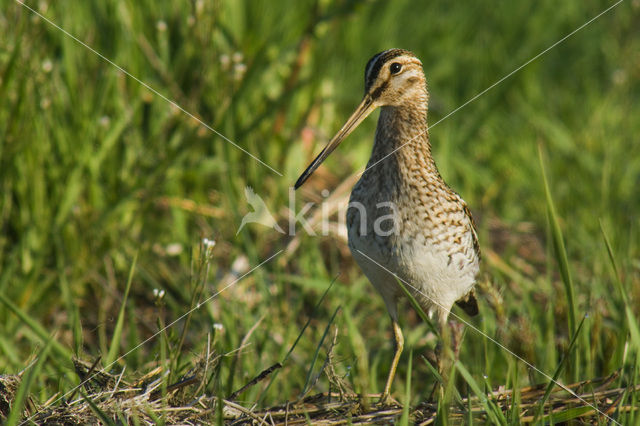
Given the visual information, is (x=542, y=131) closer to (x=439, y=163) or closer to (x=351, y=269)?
(x=439, y=163)

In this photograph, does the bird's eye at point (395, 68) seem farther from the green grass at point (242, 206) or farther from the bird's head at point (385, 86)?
the green grass at point (242, 206)

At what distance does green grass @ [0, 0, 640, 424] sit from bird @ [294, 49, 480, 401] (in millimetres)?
218

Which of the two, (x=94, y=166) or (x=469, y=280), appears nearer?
(x=469, y=280)

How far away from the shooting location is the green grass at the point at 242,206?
150 inches

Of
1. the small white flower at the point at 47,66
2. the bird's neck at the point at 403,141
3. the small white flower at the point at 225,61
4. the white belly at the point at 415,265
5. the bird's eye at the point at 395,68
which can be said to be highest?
the bird's eye at the point at 395,68

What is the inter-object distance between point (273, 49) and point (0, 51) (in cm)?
205

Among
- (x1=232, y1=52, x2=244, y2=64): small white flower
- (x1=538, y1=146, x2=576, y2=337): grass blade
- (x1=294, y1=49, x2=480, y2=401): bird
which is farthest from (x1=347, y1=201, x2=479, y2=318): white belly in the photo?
(x1=232, y1=52, x2=244, y2=64): small white flower

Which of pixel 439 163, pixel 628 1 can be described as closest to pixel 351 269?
pixel 439 163

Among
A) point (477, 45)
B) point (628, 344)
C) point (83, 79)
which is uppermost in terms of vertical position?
point (477, 45)

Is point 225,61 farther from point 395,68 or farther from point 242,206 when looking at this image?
point 395,68

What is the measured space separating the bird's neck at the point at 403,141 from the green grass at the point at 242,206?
51cm

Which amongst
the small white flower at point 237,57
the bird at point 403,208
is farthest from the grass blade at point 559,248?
the small white flower at point 237,57

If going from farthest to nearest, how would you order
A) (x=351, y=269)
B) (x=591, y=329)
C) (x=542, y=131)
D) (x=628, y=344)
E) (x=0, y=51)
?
1. (x=542, y=131)
2. (x=351, y=269)
3. (x=0, y=51)
4. (x=591, y=329)
5. (x=628, y=344)

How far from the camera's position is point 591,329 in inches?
149
